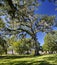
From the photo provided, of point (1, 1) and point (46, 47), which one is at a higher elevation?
point (1, 1)

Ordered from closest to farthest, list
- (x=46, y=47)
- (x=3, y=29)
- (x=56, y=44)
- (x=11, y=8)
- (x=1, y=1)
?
(x=11, y=8)
(x=1, y=1)
(x=3, y=29)
(x=56, y=44)
(x=46, y=47)

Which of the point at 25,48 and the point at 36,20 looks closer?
the point at 36,20

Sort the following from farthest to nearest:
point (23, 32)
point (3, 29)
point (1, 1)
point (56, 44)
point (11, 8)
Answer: point (56, 44) → point (23, 32) → point (3, 29) → point (1, 1) → point (11, 8)

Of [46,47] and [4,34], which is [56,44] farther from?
[4,34]

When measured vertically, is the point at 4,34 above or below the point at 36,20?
below

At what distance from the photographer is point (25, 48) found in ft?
258

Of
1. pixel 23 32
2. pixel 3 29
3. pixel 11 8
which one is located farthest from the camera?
pixel 23 32

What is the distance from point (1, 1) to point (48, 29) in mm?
33285

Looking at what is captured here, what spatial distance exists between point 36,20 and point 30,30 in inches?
111

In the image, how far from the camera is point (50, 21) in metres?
46.3

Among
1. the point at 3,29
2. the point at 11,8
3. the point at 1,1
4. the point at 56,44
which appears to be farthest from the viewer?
the point at 56,44

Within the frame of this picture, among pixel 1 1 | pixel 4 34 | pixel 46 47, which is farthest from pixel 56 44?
pixel 1 1

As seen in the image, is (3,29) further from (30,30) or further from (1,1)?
(1,1)

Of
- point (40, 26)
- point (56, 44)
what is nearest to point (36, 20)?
point (40, 26)
